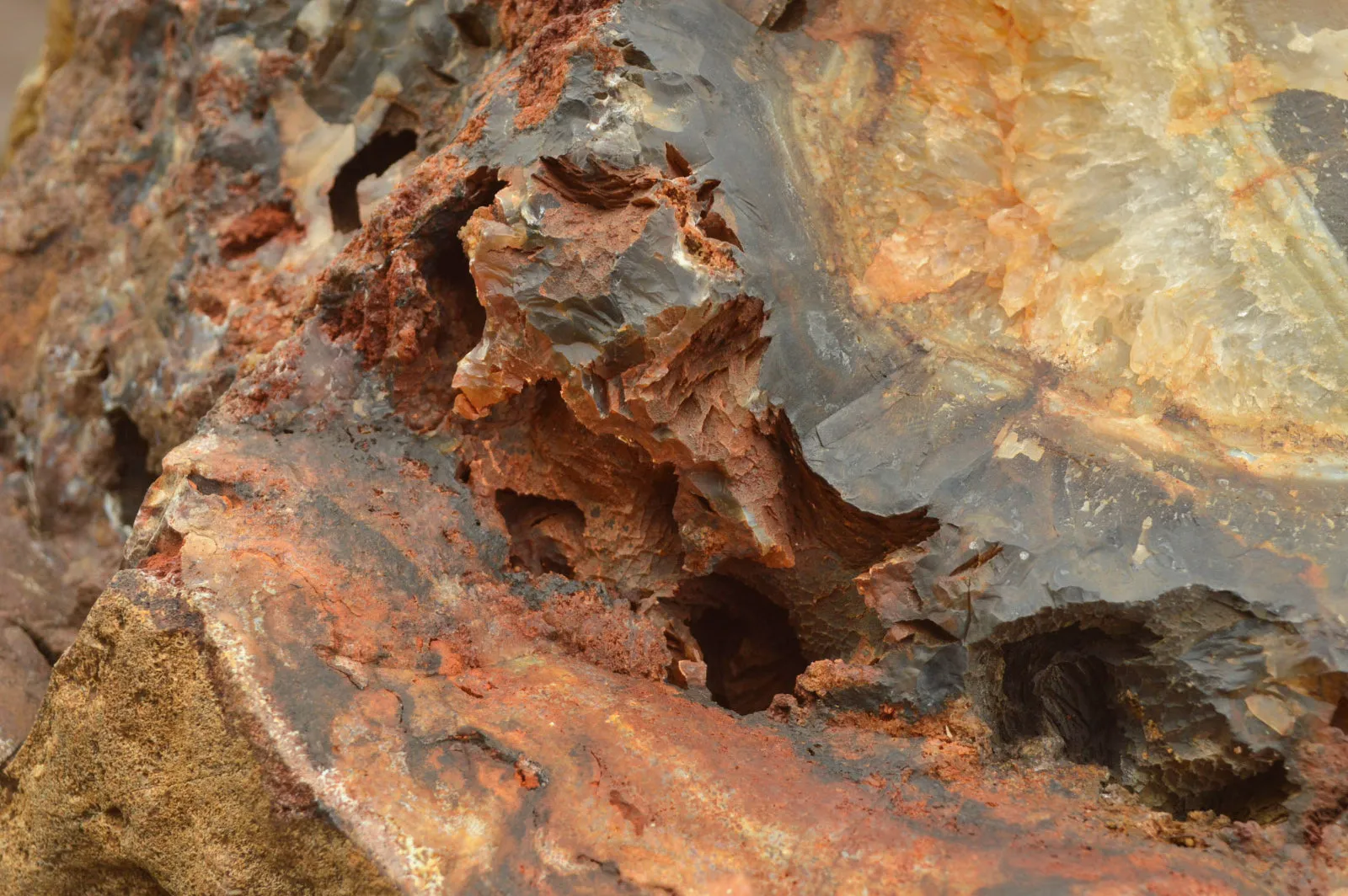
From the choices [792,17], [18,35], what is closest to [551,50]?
[792,17]

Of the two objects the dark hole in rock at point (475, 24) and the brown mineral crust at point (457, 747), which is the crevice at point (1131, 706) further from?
the dark hole in rock at point (475, 24)

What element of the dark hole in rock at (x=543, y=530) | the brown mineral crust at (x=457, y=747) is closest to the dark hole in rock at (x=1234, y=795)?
the brown mineral crust at (x=457, y=747)

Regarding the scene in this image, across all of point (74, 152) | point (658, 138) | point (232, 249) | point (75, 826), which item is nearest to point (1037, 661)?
point (658, 138)

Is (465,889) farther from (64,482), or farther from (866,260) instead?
(64,482)

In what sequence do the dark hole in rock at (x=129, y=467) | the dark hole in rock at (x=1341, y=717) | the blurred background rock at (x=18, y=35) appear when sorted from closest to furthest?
1. the dark hole in rock at (x=1341, y=717)
2. the dark hole in rock at (x=129, y=467)
3. the blurred background rock at (x=18, y=35)

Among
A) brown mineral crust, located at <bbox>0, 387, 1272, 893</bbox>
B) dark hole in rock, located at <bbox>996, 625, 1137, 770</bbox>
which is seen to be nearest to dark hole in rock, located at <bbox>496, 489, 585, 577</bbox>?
brown mineral crust, located at <bbox>0, 387, 1272, 893</bbox>

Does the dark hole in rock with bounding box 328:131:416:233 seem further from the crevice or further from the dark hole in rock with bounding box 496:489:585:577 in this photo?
the crevice

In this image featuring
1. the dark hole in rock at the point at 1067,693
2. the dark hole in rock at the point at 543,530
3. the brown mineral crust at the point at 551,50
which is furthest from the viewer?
the dark hole in rock at the point at 543,530
